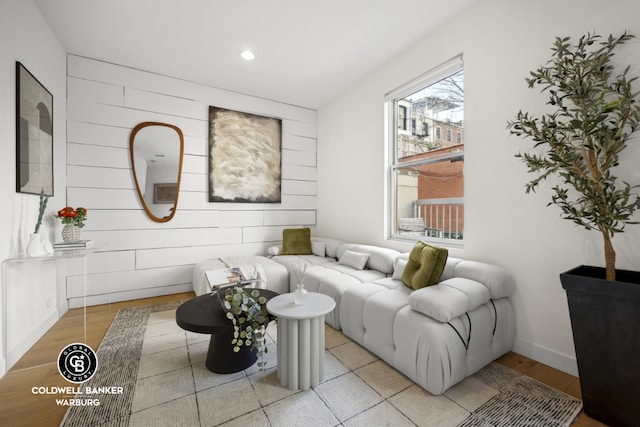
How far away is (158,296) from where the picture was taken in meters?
3.47

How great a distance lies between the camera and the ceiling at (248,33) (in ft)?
7.73

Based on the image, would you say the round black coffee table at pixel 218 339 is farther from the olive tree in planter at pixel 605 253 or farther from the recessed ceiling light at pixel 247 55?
the recessed ceiling light at pixel 247 55

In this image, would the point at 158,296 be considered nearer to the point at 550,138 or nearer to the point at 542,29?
the point at 550,138

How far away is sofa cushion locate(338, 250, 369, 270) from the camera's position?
3059mm

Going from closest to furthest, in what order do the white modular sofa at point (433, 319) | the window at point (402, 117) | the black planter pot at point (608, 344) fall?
the black planter pot at point (608, 344) < the white modular sofa at point (433, 319) < the window at point (402, 117)

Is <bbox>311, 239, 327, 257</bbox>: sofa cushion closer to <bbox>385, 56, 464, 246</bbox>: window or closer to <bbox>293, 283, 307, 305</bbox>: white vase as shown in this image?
<bbox>385, 56, 464, 246</bbox>: window

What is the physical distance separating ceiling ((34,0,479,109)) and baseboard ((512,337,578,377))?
2.86m

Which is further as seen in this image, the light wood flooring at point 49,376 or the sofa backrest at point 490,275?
the sofa backrest at point 490,275

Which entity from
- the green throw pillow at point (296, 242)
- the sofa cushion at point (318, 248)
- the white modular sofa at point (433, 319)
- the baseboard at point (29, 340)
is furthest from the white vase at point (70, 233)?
the sofa cushion at point (318, 248)

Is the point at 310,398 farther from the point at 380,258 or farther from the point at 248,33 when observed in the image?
the point at 248,33

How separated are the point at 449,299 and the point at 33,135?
3.54m

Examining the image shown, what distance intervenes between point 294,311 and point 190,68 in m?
3.27

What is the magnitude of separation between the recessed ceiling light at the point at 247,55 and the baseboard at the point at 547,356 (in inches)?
148

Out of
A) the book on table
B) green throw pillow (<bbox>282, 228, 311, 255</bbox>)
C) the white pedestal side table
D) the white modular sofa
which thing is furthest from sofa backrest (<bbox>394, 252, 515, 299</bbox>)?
green throw pillow (<bbox>282, 228, 311, 255</bbox>)
